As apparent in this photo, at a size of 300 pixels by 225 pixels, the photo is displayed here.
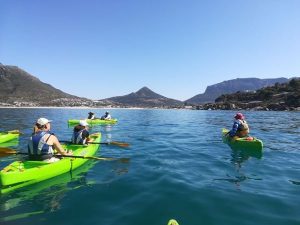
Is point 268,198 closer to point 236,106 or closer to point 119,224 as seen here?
point 119,224

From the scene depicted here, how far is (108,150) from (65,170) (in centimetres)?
667

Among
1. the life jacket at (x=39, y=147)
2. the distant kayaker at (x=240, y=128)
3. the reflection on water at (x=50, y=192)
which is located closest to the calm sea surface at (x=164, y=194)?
the reflection on water at (x=50, y=192)

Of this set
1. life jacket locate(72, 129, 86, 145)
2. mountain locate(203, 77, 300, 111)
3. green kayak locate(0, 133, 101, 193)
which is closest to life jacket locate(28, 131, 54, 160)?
green kayak locate(0, 133, 101, 193)

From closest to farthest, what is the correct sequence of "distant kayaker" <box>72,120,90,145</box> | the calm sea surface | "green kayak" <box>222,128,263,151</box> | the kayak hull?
1. the calm sea surface
2. "distant kayaker" <box>72,120,90,145</box>
3. "green kayak" <box>222,128,263,151</box>
4. the kayak hull

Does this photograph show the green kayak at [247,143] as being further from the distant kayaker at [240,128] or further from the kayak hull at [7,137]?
the kayak hull at [7,137]

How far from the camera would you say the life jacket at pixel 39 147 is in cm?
1191

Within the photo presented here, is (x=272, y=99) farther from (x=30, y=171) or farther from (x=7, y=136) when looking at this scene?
(x=30, y=171)

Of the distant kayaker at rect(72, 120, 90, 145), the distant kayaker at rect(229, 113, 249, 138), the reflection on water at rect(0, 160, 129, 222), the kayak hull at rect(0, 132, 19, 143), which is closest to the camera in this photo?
the reflection on water at rect(0, 160, 129, 222)

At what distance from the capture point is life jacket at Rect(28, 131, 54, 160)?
469 inches

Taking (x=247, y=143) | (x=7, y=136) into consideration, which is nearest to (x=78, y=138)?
(x=7, y=136)

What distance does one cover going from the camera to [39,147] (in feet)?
39.6

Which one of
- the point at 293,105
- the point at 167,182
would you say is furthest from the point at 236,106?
the point at 167,182

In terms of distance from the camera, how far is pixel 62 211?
886 centimetres

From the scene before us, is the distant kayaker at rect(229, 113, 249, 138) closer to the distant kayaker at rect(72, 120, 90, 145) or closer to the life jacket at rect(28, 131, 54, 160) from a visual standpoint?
the distant kayaker at rect(72, 120, 90, 145)
